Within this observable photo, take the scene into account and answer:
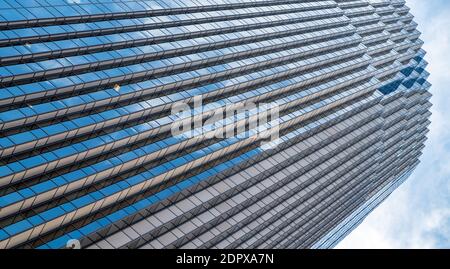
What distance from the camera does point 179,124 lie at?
72.7 metres

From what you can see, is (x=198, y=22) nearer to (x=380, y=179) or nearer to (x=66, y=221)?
(x=66, y=221)

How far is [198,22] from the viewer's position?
9112cm

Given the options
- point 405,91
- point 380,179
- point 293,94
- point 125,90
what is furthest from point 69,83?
point 405,91

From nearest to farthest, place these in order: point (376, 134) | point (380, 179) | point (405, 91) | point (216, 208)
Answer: point (216, 208) → point (376, 134) → point (380, 179) → point (405, 91)

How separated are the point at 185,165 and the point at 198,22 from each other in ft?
98.2

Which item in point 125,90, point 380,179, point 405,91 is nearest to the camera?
point 125,90

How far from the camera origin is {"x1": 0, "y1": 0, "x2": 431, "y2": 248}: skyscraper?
55500mm

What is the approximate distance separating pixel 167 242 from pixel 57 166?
15.7 metres

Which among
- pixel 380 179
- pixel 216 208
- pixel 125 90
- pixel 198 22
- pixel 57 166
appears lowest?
pixel 380 179

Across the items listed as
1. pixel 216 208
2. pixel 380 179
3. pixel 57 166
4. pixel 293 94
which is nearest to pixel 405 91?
pixel 380 179

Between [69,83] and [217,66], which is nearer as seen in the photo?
[69,83]

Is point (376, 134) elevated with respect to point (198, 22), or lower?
lower

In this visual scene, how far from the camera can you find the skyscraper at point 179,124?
5550 cm

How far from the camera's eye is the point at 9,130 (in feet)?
175
